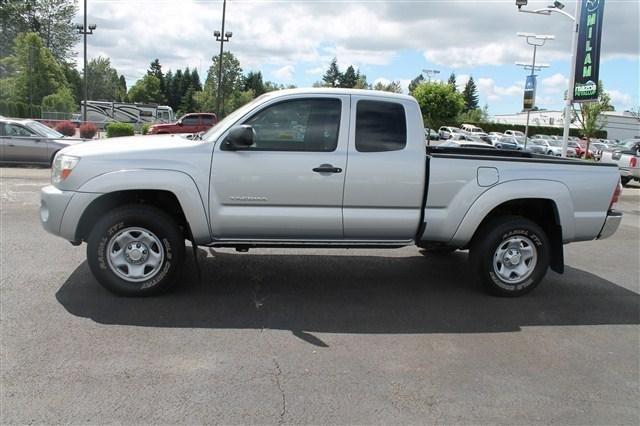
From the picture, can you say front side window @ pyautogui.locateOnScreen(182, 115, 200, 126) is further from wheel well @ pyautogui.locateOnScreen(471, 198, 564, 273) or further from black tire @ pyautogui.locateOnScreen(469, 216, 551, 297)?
black tire @ pyautogui.locateOnScreen(469, 216, 551, 297)

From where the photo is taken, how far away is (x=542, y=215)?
20.1ft

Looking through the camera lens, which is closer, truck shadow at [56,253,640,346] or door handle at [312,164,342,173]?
truck shadow at [56,253,640,346]

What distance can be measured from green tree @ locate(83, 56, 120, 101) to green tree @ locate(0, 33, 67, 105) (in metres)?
42.3

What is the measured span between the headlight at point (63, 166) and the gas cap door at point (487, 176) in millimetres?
3852

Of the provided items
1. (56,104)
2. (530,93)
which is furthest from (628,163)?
(56,104)

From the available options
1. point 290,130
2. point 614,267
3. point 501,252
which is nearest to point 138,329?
point 290,130

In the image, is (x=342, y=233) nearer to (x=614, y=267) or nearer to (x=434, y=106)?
(x=614, y=267)

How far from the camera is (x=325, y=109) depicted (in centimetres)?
548

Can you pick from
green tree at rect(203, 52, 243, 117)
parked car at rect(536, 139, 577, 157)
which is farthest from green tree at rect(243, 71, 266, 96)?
parked car at rect(536, 139, 577, 157)

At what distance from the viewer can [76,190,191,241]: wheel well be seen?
527 cm

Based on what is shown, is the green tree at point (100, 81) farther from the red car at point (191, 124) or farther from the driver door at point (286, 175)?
the driver door at point (286, 175)

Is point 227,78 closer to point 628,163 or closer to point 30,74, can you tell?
point 30,74

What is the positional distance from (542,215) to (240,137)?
3.40m

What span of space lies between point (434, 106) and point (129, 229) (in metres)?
50.8
